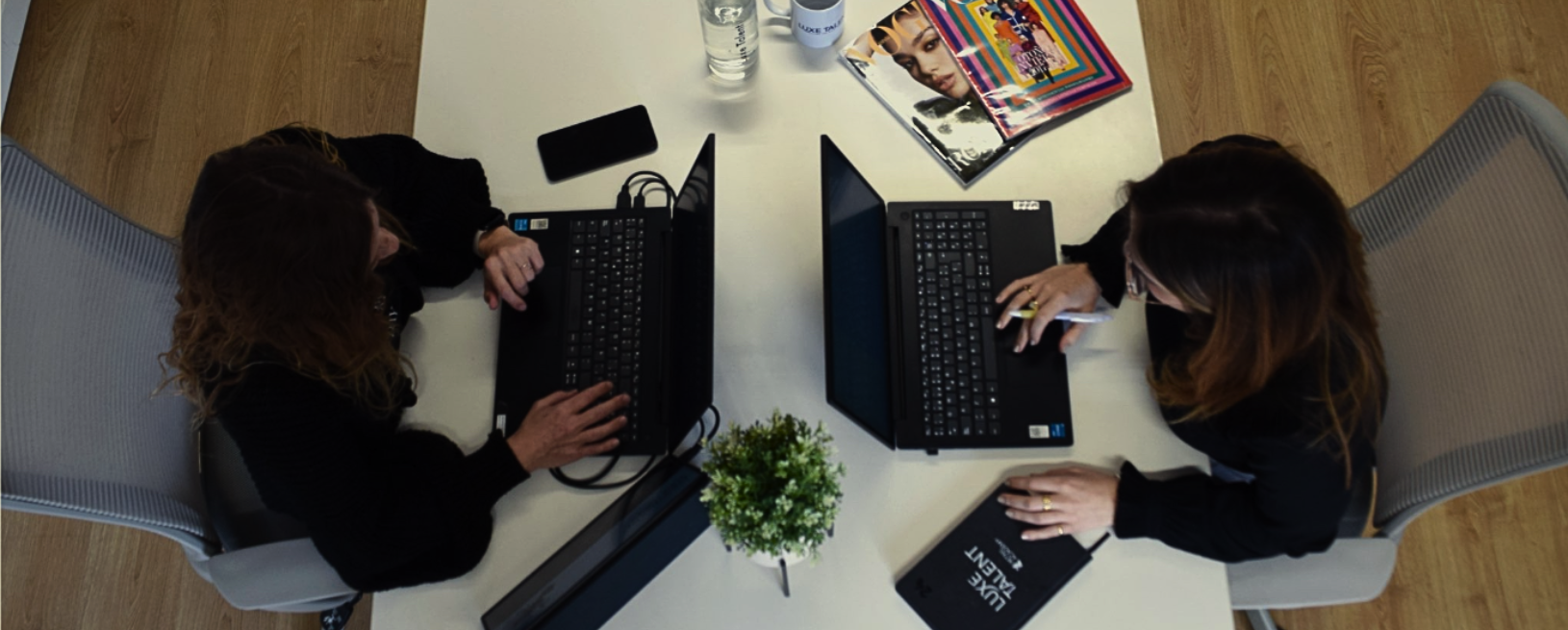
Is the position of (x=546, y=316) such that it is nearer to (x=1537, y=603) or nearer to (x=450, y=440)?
(x=450, y=440)

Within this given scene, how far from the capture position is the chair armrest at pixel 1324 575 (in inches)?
44.1

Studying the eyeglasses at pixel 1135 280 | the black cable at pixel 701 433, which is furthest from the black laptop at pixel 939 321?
the black cable at pixel 701 433

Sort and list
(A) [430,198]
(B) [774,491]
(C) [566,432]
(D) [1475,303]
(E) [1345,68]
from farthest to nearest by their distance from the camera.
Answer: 1. (E) [1345,68]
2. (A) [430,198]
3. (C) [566,432]
4. (D) [1475,303]
5. (B) [774,491]

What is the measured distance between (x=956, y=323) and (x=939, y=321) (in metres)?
0.02

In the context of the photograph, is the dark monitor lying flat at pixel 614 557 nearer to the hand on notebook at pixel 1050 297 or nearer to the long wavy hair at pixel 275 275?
the long wavy hair at pixel 275 275

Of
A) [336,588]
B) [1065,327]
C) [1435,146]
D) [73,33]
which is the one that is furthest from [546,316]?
[73,33]

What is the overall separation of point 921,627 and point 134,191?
2.04 m

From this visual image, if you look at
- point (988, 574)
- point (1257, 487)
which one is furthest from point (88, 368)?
point (1257, 487)

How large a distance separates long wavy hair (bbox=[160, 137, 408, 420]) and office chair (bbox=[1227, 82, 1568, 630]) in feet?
3.59

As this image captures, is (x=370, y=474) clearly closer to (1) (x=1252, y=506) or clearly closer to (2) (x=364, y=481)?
(2) (x=364, y=481)

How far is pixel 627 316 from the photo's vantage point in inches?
47.9

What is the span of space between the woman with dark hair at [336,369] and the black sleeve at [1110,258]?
64cm

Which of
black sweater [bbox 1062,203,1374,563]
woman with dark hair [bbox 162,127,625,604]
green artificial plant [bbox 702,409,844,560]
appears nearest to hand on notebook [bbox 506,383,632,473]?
woman with dark hair [bbox 162,127,625,604]

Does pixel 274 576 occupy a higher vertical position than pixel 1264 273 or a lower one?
lower
